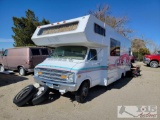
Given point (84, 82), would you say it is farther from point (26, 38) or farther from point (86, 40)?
point (26, 38)

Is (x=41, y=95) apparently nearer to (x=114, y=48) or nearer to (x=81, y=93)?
(x=81, y=93)

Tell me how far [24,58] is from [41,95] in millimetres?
5519

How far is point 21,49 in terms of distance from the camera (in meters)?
9.66

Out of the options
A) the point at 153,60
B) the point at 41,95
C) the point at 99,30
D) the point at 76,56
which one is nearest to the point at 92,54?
the point at 76,56

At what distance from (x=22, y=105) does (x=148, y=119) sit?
395 centimetres

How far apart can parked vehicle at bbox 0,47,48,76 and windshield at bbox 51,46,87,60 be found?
408 centimetres

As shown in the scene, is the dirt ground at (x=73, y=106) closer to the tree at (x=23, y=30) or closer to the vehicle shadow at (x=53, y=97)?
the vehicle shadow at (x=53, y=97)

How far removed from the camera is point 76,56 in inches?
209

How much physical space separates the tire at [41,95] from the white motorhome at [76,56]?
0.22 m

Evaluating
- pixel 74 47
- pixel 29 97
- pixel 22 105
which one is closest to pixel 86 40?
pixel 74 47

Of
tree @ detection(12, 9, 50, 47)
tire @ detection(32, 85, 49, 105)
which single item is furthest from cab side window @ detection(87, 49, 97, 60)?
tree @ detection(12, 9, 50, 47)

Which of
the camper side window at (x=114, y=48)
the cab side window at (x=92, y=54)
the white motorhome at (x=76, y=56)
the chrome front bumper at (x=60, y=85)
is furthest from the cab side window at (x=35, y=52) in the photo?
the camper side window at (x=114, y=48)

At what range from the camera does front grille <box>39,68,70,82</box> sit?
4660mm

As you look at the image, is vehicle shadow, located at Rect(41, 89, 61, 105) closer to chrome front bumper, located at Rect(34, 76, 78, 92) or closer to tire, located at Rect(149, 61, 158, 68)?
chrome front bumper, located at Rect(34, 76, 78, 92)
